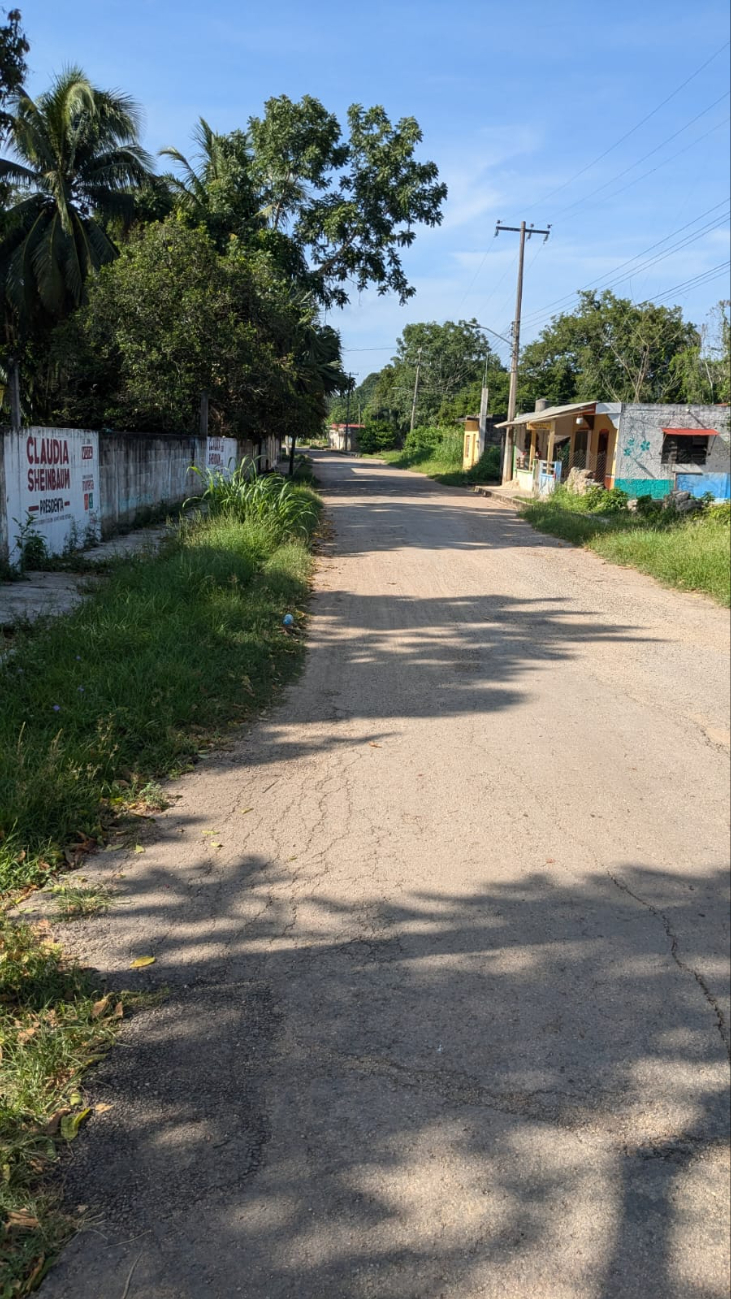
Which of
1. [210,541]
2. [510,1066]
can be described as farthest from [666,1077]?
[210,541]

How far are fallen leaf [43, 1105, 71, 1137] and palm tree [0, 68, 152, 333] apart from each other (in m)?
25.1

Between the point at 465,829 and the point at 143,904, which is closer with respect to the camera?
the point at 143,904

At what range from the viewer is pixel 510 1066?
9.61 feet

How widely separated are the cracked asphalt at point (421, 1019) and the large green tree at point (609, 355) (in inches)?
1656

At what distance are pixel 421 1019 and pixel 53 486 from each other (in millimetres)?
9919

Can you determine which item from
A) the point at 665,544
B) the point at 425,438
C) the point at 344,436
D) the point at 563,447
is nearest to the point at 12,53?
the point at 665,544

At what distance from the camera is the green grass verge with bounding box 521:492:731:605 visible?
11.6 meters

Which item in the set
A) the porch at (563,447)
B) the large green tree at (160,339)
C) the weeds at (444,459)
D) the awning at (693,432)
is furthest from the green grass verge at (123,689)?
the weeds at (444,459)

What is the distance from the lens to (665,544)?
13664 millimetres

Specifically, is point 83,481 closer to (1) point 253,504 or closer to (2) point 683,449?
(1) point 253,504

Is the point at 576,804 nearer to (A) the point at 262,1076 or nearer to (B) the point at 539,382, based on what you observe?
(A) the point at 262,1076

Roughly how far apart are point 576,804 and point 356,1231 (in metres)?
3.04

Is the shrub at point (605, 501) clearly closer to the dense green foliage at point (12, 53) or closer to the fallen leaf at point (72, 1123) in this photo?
the dense green foliage at point (12, 53)

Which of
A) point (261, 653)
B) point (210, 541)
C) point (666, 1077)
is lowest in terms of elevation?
point (666, 1077)
